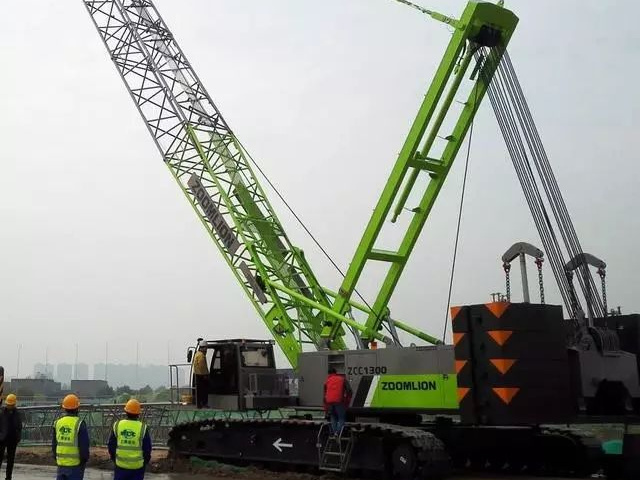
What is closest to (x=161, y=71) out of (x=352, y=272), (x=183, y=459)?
(x=352, y=272)

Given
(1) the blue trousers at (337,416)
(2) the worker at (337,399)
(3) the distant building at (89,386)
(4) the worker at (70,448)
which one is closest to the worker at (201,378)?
(2) the worker at (337,399)

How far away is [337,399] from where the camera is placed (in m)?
12.2

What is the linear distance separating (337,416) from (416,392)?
140 centimetres

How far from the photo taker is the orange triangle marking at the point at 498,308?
10789 millimetres

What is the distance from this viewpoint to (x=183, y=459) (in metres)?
15.1

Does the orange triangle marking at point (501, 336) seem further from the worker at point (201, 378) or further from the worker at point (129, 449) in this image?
the worker at point (201, 378)

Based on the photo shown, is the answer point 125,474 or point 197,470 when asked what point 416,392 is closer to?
point 197,470

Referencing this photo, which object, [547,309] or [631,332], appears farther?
[631,332]

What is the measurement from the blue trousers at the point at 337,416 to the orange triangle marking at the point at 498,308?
3.12 meters

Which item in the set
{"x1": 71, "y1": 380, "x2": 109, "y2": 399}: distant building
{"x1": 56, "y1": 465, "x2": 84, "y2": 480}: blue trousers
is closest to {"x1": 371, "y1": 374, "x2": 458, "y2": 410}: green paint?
{"x1": 56, "y1": 465, "x2": 84, "y2": 480}: blue trousers

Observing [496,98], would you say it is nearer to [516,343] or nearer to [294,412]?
[516,343]

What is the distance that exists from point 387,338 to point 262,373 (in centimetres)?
259

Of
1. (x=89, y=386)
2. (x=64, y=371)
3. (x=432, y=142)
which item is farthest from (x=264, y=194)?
(x=64, y=371)

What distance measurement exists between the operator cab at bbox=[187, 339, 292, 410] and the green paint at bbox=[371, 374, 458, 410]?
245cm
